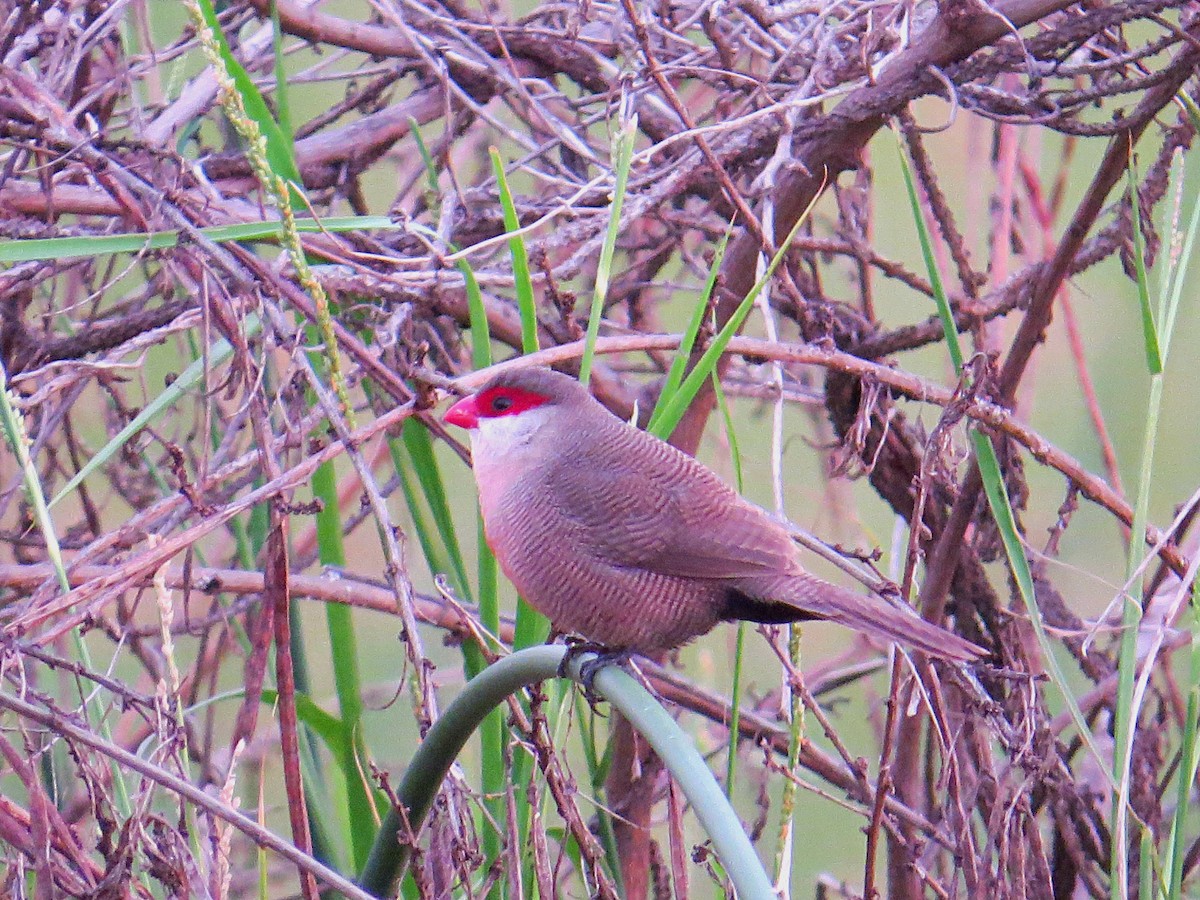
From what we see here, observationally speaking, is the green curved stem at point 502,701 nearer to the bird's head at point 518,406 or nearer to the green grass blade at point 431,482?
the green grass blade at point 431,482

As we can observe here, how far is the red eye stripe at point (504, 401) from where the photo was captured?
261 centimetres

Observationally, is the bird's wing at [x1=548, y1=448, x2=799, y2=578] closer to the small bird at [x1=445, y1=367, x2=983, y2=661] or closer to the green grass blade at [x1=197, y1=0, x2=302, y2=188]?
the small bird at [x1=445, y1=367, x2=983, y2=661]

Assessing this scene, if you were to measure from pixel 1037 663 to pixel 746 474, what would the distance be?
2.50 m

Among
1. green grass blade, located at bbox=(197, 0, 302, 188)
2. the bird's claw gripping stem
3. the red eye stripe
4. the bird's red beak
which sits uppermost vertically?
green grass blade, located at bbox=(197, 0, 302, 188)

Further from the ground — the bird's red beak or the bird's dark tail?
the bird's red beak

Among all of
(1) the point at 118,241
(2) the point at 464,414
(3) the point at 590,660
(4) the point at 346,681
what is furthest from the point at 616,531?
(1) the point at 118,241

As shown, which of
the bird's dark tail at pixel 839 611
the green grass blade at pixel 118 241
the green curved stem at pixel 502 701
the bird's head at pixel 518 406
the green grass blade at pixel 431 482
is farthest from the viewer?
the bird's head at pixel 518 406

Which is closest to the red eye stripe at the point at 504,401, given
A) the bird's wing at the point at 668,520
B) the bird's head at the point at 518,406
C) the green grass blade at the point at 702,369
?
the bird's head at the point at 518,406

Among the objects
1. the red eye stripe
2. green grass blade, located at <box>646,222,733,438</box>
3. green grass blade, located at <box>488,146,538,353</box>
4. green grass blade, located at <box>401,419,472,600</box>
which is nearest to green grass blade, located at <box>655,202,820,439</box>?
green grass blade, located at <box>646,222,733,438</box>

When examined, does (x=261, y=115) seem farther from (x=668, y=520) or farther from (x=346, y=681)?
(x=668, y=520)

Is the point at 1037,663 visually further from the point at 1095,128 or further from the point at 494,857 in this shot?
the point at 494,857

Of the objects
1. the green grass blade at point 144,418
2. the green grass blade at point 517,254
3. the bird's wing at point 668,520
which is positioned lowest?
the bird's wing at point 668,520

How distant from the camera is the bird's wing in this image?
2.35m

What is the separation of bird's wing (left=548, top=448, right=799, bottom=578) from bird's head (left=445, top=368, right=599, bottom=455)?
5.3 inches
